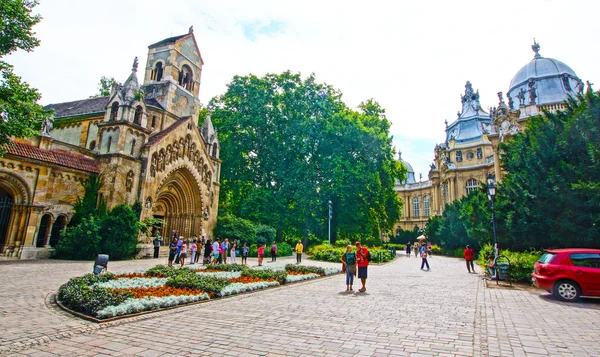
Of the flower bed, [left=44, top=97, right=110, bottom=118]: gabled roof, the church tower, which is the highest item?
the church tower

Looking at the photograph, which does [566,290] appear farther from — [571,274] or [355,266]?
[355,266]

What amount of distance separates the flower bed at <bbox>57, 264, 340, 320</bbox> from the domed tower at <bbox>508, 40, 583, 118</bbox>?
126ft

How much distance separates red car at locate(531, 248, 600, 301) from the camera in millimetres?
10164

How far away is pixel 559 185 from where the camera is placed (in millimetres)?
14570

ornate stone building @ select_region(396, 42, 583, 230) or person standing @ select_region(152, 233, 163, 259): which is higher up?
ornate stone building @ select_region(396, 42, 583, 230)

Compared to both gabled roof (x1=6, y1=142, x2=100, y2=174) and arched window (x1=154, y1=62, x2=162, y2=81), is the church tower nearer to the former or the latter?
arched window (x1=154, y1=62, x2=162, y2=81)

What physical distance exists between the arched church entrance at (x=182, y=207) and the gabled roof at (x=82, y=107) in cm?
897

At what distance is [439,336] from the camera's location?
603 cm

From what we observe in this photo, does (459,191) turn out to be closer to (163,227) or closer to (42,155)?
(163,227)

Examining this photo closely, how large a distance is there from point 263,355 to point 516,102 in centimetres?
5163

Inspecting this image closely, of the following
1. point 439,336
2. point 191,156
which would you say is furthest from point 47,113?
point 439,336

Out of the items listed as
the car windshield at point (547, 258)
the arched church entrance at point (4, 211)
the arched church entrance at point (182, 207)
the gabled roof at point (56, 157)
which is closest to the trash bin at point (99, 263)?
the gabled roof at point (56, 157)

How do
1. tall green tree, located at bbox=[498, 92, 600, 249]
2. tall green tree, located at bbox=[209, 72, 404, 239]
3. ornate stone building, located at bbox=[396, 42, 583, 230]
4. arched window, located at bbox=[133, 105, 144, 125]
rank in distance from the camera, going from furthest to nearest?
ornate stone building, located at bbox=[396, 42, 583, 230] < tall green tree, located at bbox=[209, 72, 404, 239] < arched window, located at bbox=[133, 105, 144, 125] < tall green tree, located at bbox=[498, 92, 600, 249]

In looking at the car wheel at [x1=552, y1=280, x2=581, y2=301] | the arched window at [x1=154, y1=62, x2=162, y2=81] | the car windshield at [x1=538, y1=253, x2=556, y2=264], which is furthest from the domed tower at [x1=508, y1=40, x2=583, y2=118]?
the arched window at [x1=154, y1=62, x2=162, y2=81]
